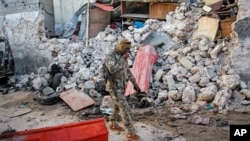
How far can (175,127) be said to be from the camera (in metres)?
6.91

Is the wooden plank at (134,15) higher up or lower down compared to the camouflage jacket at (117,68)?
higher up

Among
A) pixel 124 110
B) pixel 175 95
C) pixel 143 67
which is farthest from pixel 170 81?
pixel 124 110

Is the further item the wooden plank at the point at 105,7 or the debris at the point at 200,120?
the wooden plank at the point at 105,7

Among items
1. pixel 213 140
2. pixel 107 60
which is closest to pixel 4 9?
pixel 107 60

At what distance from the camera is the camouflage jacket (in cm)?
609

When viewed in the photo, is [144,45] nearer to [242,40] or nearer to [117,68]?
[242,40]

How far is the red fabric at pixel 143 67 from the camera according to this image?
27.7ft

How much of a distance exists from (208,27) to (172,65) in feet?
4.80

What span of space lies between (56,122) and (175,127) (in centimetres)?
264

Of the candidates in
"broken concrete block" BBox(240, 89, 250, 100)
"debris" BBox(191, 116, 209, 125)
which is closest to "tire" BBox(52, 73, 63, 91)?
"debris" BBox(191, 116, 209, 125)

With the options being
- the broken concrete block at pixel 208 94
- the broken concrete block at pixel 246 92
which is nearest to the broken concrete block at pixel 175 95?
the broken concrete block at pixel 208 94

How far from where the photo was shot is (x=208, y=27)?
915 cm

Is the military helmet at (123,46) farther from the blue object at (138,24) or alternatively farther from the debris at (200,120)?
the blue object at (138,24)

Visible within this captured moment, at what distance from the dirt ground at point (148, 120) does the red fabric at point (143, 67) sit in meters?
0.69
